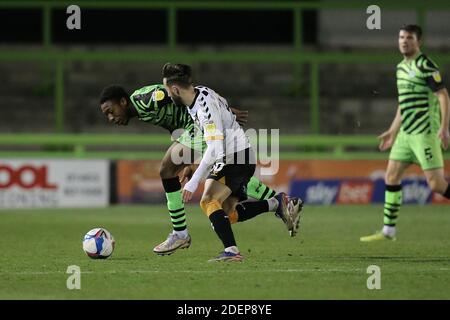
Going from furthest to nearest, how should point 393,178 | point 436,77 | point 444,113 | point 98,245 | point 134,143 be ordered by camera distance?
point 134,143 → point 393,178 → point 436,77 → point 444,113 → point 98,245

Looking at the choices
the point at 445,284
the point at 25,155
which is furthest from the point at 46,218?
the point at 445,284

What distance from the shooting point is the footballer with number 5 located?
8.33 metres

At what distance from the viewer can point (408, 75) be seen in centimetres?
1064

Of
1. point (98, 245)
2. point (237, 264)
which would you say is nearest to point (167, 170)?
point (98, 245)

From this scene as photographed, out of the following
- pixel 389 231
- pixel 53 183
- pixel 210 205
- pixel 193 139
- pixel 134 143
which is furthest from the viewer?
pixel 134 143

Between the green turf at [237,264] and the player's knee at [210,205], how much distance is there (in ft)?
1.47

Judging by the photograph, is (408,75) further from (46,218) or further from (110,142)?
(110,142)

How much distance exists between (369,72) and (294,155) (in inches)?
200

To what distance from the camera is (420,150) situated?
1062 centimetres

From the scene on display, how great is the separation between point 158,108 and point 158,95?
120mm

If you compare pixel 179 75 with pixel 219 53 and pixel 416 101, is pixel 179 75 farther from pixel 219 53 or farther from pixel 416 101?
pixel 219 53

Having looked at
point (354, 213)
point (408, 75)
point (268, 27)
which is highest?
point (268, 27)

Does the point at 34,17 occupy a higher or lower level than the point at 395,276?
higher

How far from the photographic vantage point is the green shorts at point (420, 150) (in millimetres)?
10562
